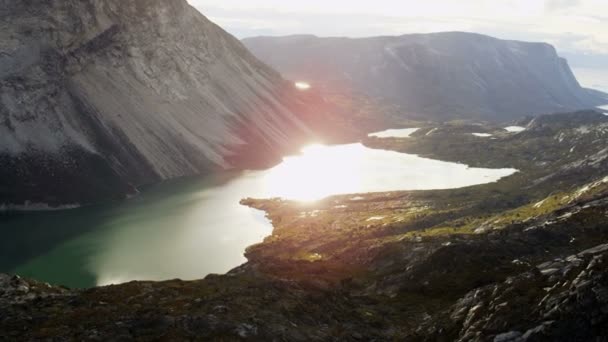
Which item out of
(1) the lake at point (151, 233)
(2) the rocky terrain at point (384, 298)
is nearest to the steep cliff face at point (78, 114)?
(1) the lake at point (151, 233)

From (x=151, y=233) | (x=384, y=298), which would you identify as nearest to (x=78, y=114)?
Answer: (x=151, y=233)

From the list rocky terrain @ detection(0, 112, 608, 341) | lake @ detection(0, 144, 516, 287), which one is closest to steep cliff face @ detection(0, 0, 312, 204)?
lake @ detection(0, 144, 516, 287)

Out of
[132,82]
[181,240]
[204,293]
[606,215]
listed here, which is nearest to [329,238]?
[181,240]

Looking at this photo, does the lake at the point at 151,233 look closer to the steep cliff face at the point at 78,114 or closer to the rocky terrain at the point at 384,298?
the steep cliff face at the point at 78,114

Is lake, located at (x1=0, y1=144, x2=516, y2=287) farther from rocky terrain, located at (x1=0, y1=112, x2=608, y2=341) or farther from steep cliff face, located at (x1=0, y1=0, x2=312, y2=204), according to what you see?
rocky terrain, located at (x1=0, y1=112, x2=608, y2=341)

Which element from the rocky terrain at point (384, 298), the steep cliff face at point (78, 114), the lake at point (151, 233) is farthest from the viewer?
the steep cliff face at point (78, 114)

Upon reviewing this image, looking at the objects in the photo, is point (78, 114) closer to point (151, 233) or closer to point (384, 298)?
point (151, 233)

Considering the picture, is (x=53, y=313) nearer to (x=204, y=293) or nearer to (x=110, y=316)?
(x=110, y=316)

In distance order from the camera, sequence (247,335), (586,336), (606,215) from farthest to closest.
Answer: (606,215), (247,335), (586,336)

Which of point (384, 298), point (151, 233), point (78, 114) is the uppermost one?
point (78, 114)
